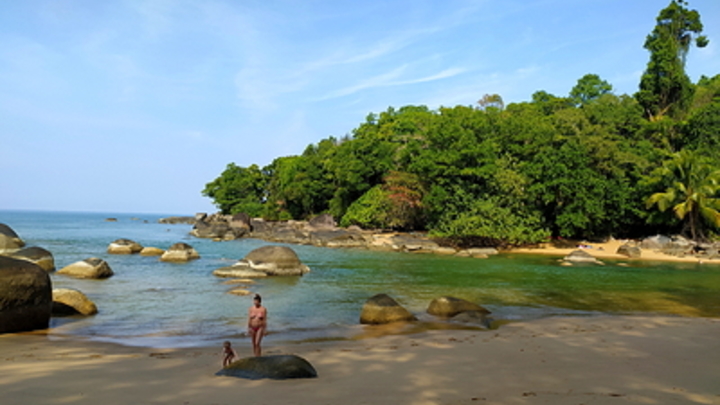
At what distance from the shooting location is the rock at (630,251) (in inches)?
1400

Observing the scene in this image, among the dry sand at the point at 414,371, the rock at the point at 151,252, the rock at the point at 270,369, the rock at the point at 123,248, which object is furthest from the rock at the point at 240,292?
the rock at the point at 123,248

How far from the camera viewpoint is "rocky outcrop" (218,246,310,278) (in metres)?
22.1

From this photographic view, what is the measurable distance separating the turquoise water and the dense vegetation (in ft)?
26.9

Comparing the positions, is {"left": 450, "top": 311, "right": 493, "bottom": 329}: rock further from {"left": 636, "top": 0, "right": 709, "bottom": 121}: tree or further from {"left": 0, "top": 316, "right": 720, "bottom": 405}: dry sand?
{"left": 636, "top": 0, "right": 709, "bottom": 121}: tree

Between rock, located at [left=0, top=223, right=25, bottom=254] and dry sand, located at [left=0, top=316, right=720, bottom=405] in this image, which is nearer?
dry sand, located at [left=0, top=316, right=720, bottom=405]

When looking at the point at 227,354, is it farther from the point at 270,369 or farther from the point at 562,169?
the point at 562,169

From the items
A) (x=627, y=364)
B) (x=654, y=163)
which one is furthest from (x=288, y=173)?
(x=627, y=364)

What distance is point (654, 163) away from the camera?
136 feet

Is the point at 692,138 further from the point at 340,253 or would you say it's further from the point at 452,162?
the point at 340,253

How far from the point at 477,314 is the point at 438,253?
23.5 m

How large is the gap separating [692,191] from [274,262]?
107 feet

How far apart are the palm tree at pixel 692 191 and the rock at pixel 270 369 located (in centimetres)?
3788

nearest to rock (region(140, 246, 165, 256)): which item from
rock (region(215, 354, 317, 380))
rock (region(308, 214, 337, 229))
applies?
rock (region(215, 354, 317, 380))

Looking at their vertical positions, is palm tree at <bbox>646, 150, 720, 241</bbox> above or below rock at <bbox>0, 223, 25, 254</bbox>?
above
